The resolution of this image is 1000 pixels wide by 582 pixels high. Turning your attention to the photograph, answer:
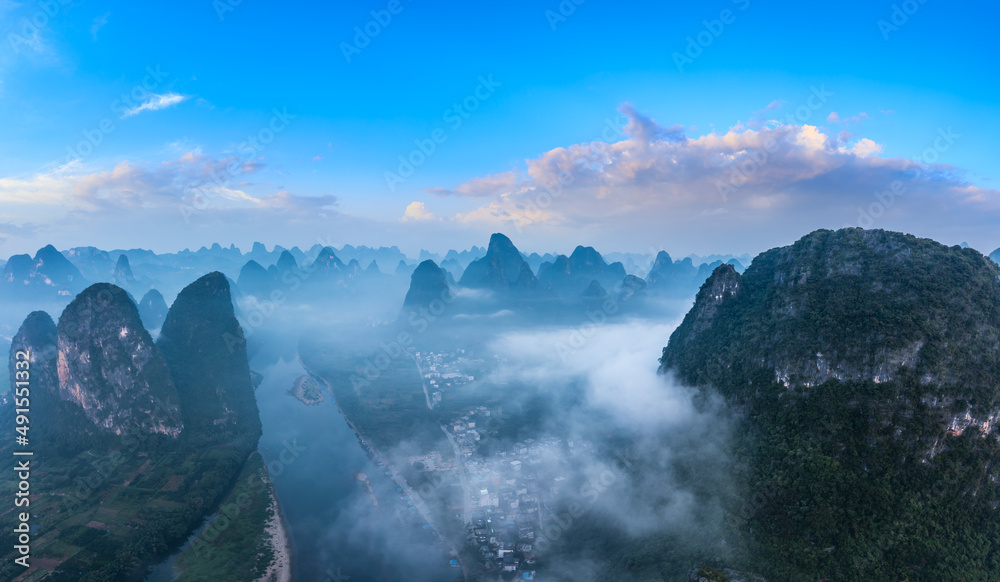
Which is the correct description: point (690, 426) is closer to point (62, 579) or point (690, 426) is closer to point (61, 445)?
point (62, 579)

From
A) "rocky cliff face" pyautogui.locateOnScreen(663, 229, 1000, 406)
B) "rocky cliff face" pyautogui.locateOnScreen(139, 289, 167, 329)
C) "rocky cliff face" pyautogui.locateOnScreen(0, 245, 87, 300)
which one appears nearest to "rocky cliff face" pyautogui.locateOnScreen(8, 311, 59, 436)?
"rocky cliff face" pyautogui.locateOnScreen(139, 289, 167, 329)

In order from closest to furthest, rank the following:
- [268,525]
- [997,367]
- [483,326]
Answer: [997,367], [268,525], [483,326]

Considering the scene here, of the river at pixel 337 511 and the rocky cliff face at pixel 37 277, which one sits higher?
the rocky cliff face at pixel 37 277

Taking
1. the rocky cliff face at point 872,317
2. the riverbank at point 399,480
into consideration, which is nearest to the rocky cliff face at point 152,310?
the riverbank at point 399,480

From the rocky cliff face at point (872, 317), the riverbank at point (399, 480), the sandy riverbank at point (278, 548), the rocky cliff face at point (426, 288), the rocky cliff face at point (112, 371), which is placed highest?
the rocky cliff face at point (426, 288)

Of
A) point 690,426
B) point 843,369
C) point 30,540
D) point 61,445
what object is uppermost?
point 843,369

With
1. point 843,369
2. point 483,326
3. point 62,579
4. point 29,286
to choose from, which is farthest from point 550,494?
point 29,286

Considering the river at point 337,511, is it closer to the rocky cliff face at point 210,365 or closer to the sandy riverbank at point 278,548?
the sandy riverbank at point 278,548
